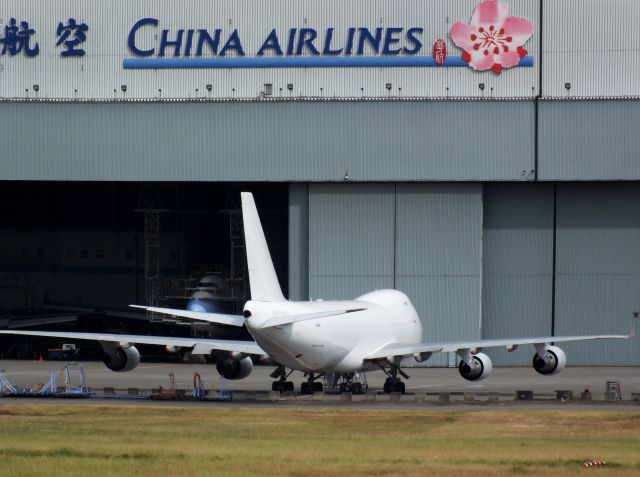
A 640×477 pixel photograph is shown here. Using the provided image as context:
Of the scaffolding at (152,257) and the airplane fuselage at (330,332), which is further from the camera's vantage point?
the scaffolding at (152,257)

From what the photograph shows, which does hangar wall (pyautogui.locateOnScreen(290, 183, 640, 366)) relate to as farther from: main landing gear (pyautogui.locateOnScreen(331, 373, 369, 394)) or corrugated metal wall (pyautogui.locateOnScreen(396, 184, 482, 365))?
main landing gear (pyautogui.locateOnScreen(331, 373, 369, 394))

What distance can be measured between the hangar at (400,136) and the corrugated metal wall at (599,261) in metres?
0.10

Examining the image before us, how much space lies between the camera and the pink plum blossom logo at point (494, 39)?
247 ft

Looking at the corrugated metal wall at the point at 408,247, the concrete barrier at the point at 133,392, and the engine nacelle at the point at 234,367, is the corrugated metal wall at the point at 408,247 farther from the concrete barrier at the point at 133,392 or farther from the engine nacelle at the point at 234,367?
the concrete barrier at the point at 133,392

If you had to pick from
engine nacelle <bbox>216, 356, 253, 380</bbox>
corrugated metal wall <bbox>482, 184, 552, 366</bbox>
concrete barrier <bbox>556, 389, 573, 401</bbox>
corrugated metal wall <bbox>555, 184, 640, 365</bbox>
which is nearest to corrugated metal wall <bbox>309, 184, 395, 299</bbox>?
corrugated metal wall <bbox>482, 184, 552, 366</bbox>

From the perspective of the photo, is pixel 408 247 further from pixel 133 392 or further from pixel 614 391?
pixel 133 392

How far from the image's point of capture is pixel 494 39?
7519cm

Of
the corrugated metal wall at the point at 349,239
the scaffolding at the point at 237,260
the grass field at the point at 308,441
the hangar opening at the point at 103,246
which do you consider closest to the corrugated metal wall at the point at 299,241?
the corrugated metal wall at the point at 349,239

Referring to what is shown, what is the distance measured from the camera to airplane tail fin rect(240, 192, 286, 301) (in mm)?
49062

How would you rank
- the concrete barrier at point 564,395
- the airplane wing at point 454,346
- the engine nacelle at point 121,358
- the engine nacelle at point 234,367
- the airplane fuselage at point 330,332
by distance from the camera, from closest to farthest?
the airplane fuselage at point 330,332
the concrete barrier at point 564,395
the airplane wing at point 454,346
the engine nacelle at point 121,358
the engine nacelle at point 234,367

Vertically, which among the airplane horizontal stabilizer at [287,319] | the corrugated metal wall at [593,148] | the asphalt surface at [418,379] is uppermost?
the corrugated metal wall at [593,148]

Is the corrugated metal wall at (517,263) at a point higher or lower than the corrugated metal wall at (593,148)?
lower

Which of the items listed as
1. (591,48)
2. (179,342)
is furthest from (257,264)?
(591,48)

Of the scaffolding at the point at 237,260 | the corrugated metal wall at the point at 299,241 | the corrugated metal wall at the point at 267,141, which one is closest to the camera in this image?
the corrugated metal wall at the point at 267,141
